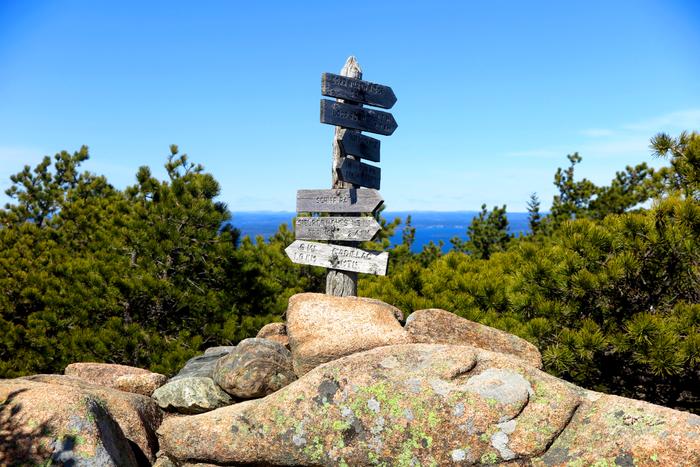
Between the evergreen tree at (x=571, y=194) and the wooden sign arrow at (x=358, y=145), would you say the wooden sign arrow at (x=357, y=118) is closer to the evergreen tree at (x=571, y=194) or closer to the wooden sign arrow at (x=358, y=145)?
the wooden sign arrow at (x=358, y=145)

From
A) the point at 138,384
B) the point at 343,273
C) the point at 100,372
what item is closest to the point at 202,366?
the point at 138,384

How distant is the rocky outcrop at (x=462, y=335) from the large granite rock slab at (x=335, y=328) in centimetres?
30

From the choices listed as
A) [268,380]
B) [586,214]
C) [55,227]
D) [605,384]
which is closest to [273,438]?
[268,380]

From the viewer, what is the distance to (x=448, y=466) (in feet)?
19.8

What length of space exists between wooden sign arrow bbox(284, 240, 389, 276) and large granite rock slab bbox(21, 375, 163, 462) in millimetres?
3270

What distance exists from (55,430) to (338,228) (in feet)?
16.7

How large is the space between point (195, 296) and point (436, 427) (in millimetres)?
8677

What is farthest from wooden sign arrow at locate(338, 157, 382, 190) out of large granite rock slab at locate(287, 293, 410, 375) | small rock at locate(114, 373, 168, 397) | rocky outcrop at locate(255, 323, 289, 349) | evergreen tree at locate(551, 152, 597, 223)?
evergreen tree at locate(551, 152, 597, 223)

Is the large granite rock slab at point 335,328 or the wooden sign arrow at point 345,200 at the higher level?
the wooden sign arrow at point 345,200

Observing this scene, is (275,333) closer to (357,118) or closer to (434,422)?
(357,118)

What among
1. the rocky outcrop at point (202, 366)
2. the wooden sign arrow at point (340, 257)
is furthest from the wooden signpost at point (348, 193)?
the rocky outcrop at point (202, 366)

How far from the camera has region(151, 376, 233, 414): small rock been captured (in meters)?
8.20

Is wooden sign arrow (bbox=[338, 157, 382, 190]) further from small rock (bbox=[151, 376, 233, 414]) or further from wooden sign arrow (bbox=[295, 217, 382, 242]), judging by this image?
small rock (bbox=[151, 376, 233, 414])

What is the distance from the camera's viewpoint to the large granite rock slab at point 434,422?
588cm
